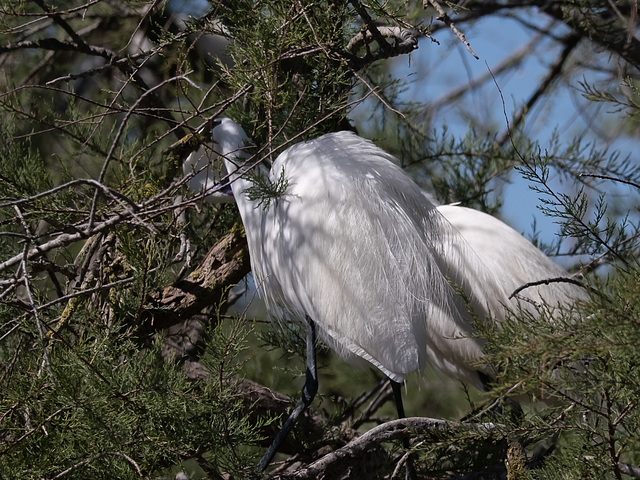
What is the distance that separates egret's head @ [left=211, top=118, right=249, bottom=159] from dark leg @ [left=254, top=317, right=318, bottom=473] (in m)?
0.49

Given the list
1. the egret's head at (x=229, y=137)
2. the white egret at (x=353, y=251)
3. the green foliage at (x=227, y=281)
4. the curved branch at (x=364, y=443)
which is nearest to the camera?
the green foliage at (x=227, y=281)

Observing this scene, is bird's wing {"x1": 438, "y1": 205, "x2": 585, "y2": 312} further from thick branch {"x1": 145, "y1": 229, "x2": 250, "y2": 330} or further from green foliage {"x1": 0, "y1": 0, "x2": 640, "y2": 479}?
thick branch {"x1": 145, "y1": 229, "x2": 250, "y2": 330}

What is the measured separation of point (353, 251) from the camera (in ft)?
5.40

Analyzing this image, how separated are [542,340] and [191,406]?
65 centimetres

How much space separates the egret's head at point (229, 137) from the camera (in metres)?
1.81

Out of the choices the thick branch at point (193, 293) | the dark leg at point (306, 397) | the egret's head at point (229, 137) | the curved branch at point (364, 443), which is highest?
the egret's head at point (229, 137)

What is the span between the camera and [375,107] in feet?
7.36

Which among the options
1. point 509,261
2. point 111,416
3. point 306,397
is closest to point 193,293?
point 306,397

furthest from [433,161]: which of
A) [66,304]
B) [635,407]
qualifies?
[635,407]

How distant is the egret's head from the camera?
5.94ft

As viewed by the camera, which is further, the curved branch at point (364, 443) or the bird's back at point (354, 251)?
the bird's back at point (354, 251)

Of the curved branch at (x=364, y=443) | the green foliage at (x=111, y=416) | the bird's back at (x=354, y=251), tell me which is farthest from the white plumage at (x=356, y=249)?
the green foliage at (x=111, y=416)

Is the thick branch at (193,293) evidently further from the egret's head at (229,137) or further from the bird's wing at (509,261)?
the bird's wing at (509,261)

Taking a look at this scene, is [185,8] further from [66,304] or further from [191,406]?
[191,406]
